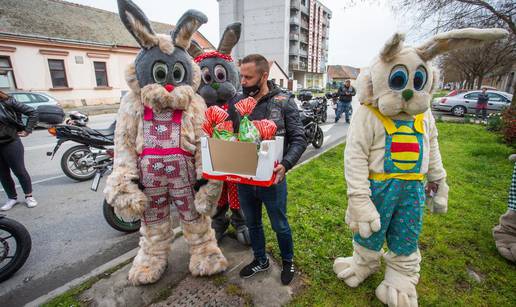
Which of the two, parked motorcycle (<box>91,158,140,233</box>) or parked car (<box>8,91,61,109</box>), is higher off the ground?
parked car (<box>8,91,61,109</box>)

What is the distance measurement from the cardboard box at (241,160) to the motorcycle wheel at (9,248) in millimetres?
2182

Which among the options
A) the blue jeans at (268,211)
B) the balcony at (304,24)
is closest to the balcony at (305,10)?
the balcony at (304,24)

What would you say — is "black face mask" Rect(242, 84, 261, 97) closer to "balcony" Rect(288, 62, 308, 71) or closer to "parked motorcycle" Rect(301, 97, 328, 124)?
"parked motorcycle" Rect(301, 97, 328, 124)

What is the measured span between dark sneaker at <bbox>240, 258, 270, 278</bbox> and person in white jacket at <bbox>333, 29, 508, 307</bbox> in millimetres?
989

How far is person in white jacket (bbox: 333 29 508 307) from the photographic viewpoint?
6.04 ft

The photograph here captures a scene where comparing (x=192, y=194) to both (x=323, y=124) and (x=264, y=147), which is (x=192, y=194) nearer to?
(x=264, y=147)

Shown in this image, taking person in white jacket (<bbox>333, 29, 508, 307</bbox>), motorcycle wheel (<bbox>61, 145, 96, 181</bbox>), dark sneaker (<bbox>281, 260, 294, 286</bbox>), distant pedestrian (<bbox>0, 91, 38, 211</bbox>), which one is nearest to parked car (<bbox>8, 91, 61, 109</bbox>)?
motorcycle wheel (<bbox>61, 145, 96, 181</bbox>)

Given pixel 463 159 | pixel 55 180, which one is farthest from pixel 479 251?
pixel 55 180

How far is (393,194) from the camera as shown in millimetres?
1977

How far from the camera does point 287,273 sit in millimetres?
2430

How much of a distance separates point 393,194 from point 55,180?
6.08 metres

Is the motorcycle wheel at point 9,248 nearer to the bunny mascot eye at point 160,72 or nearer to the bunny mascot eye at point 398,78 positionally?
the bunny mascot eye at point 160,72

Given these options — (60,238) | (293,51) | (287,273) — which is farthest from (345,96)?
(293,51)

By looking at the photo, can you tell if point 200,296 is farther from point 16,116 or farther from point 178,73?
point 16,116
